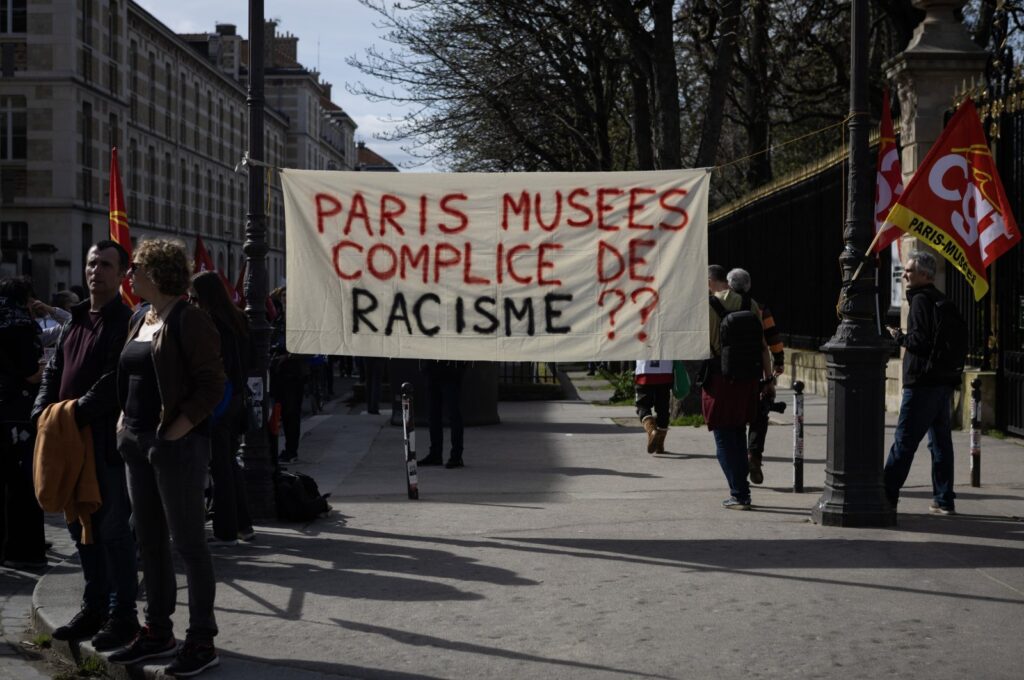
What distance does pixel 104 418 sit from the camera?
6070 millimetres

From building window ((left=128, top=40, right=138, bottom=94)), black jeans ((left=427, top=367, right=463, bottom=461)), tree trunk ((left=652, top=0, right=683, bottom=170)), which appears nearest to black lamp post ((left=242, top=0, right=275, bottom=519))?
black jeans ((left=427, top=367, right=463, bottom=461))

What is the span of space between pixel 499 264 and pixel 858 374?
2.49 metres

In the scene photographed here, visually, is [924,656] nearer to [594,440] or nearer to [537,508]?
[537,508]

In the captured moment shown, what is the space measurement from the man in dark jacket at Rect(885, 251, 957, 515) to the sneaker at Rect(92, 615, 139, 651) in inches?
210

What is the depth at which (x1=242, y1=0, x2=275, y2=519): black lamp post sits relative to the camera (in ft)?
30.4

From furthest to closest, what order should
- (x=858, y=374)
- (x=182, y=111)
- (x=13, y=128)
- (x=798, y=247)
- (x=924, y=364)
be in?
(x=182, y=111) < (x=13, y=128) < (x=798, y=247) < (x=924, y=364) < (x=858, y=374)

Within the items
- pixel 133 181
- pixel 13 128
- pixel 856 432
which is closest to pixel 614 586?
pixel 856 432

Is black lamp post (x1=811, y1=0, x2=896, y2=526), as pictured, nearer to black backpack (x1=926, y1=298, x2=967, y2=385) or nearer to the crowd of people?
black backpack (x1=926, y1=298, x2=967, y2=385)

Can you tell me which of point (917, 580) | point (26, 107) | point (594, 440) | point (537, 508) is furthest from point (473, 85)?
point (26, 107)

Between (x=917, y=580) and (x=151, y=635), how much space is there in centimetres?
407

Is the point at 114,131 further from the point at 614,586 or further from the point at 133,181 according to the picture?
the point at 614,586

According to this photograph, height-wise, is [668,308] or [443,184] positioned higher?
[443,184]

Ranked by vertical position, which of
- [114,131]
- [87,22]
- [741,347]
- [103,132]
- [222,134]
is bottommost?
[741,347]

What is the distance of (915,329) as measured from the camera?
9.00 meters
